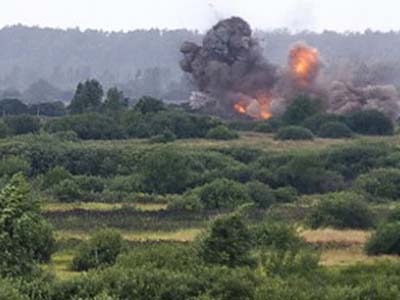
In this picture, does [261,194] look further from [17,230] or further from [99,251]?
[17,230]

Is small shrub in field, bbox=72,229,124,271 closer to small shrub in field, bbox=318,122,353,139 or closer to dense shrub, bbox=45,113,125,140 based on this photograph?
dense shrub, bbox=45,113,125,140

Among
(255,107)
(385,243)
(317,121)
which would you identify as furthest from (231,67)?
(385,243)

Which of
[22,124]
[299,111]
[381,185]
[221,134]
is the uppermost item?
[299,111]

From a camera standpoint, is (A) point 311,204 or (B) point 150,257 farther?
(A) point 311,204

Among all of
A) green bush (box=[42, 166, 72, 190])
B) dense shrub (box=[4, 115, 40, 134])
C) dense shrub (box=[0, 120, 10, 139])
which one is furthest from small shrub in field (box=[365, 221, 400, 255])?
dense shrub (box=[4, 115, 40, 134])

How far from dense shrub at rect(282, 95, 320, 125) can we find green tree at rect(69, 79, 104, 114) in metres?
23.4

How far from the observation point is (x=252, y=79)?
11338 centimetres

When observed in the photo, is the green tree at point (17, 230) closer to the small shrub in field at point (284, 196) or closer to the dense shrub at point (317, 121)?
the small shrub in field at point (284, 196)

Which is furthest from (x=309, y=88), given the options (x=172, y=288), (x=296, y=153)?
(x=172, y=288)

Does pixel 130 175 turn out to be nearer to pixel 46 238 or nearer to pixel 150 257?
pixel 46 238

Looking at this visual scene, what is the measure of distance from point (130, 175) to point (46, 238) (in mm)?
31704

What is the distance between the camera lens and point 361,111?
342ft

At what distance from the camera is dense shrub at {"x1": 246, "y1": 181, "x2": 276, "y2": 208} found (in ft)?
207

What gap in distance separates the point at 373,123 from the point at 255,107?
17.4 metres
